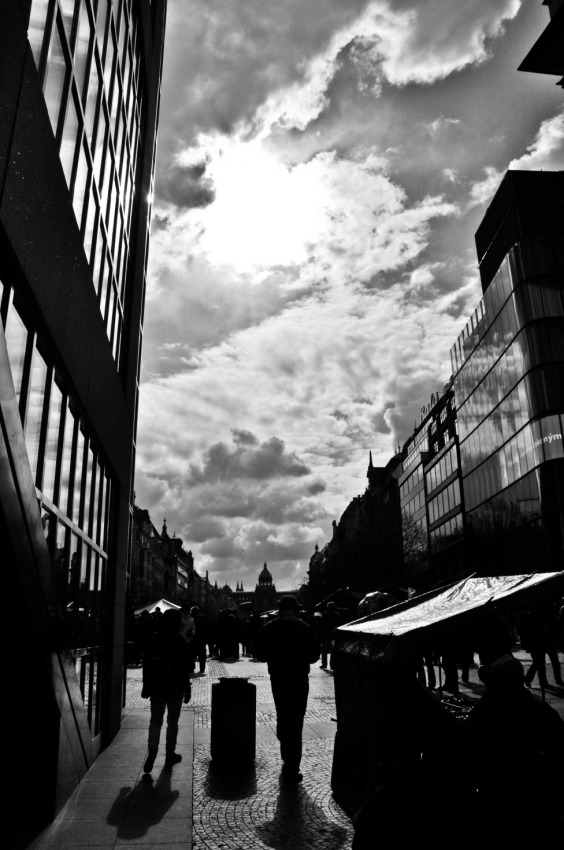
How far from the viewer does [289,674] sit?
7926 mm

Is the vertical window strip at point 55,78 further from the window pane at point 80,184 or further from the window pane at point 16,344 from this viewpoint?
the window pane at point 16,344

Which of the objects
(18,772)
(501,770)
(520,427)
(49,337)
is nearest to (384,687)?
(501,770)

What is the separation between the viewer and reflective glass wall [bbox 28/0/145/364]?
292 inches

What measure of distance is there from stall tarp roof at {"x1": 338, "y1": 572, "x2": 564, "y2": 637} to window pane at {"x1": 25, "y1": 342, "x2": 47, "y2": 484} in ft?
11.6

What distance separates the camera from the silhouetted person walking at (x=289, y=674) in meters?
7.82

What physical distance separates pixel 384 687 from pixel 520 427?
37.5 metres

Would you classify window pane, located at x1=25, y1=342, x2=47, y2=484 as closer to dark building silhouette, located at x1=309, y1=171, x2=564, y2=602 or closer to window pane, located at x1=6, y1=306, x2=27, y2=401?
window pane, located at x1=6, y1=306, x2=27, y2=401

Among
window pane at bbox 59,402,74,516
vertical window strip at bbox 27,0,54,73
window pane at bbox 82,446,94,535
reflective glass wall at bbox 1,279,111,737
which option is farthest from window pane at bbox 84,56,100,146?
window pane at bbox 82,446,94,535

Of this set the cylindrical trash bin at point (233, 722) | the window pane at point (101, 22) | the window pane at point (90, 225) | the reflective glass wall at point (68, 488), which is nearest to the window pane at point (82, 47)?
the window pane at point (101, 22)

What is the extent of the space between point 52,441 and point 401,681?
14.8ft

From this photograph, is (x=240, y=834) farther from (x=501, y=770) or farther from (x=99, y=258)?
(x=99, y=258)

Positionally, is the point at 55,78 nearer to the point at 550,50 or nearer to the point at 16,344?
the point at 16,344

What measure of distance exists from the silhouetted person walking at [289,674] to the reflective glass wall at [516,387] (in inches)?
1262

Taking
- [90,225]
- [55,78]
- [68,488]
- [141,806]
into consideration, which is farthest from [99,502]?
[55,78]
